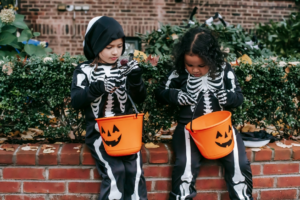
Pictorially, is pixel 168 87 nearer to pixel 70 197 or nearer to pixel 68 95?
pixel 68 95

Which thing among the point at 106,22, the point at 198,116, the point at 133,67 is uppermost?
the point at 106,22

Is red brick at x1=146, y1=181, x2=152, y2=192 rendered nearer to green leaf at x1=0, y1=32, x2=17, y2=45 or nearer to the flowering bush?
the flowering bush

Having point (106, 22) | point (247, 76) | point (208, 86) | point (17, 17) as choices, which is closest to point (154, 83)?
point (208, 86)

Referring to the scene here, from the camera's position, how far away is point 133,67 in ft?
5.82

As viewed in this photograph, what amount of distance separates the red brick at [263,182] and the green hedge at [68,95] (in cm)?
51

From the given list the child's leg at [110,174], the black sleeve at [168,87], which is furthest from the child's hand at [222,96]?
the child's leg at [110,174]

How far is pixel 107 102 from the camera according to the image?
6.47 ft

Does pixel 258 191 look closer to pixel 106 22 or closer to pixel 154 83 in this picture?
pixel 154 83

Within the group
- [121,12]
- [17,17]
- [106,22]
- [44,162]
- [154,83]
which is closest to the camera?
[106,22]

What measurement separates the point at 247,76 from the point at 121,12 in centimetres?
401

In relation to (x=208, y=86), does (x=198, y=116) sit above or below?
below

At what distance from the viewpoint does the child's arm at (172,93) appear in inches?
82.2

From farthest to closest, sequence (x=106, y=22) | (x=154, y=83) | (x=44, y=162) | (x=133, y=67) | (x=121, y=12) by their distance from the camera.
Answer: (x=121, y=12) → (x=154, y=83) → (x=44, y=162) → (x=106, y=22) → (x=133, y=67)

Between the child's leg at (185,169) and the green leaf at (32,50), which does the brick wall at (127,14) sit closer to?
the green leaf at (32,50)
